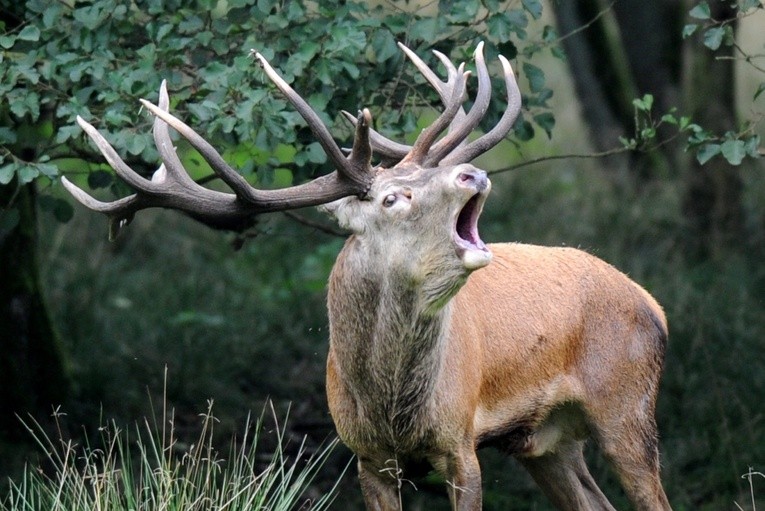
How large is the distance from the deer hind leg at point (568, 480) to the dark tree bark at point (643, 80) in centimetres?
387

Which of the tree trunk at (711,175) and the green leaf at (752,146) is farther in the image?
the tree trunk at (711,175)

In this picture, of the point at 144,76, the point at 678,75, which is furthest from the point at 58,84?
the point at 678,75

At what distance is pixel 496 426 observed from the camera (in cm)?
521

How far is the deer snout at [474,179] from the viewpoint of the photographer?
14.8ft

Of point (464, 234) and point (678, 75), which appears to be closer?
point (464, 234)

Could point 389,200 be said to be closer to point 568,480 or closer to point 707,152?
point 707,152

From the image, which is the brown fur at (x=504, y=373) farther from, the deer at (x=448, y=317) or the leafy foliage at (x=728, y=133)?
the leafy foliage at (x=728, y=133)

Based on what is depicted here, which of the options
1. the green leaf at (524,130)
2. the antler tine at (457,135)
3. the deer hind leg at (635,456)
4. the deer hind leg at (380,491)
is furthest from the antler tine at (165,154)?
the deer hind leg at (635,456)

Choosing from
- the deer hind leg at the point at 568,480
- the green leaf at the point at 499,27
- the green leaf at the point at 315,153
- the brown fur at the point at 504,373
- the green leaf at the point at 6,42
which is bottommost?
the deer hind leg at the point at 568,480

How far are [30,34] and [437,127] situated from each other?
5.80 ft

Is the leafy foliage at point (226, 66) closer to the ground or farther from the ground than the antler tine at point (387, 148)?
farther from the ground

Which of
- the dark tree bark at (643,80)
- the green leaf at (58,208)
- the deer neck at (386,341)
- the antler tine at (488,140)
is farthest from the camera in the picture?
the dark tree bark at (643,80)

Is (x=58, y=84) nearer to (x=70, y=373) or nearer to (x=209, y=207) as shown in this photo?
(x=209, y=207)

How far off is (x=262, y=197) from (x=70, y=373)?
3026mm
